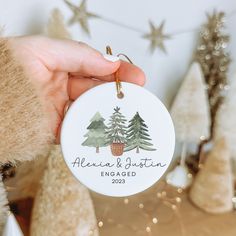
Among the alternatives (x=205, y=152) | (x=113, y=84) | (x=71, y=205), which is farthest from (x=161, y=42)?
(x=113, y=84)

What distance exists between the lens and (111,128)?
2.12 feet

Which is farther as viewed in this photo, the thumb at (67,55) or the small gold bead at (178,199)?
the small gold bead at (178,199)

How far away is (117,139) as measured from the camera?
648mm

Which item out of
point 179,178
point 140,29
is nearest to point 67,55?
point 140,29

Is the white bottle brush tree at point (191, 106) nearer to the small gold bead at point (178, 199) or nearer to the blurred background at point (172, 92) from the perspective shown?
the blurred background at point (172, 92)

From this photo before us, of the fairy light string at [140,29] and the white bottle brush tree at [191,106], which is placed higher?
the fairy light string at [140,29]

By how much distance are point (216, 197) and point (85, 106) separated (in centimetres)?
71

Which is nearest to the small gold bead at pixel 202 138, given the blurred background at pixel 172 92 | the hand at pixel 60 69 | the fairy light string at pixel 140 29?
the blurred background at pixel 172 92

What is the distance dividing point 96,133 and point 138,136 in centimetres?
6

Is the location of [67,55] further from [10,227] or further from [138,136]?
[10,227]

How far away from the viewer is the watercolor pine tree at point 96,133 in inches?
25.3

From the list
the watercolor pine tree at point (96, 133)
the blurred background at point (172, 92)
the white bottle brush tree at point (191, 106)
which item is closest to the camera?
the watercolor pine tree at point (96, 133)

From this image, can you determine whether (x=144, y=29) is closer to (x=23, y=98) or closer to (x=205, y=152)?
(x=205, y=152)

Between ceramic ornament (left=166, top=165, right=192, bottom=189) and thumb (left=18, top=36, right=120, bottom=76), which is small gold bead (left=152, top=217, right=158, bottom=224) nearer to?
ceramic ornament (left=166, top=165, right=192, bottom=189)
